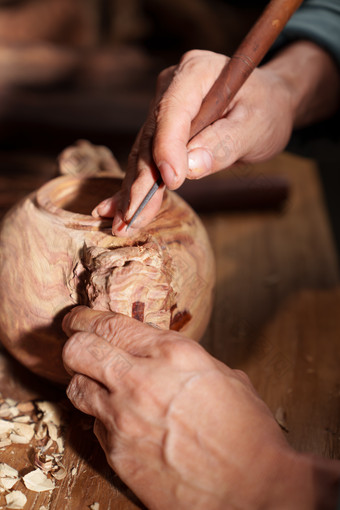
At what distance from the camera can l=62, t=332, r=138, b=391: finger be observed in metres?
0.75

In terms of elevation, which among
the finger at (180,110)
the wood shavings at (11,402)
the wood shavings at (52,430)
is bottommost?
the wood shavings at (11,402)

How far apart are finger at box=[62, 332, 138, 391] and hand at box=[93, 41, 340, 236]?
196 millimetres

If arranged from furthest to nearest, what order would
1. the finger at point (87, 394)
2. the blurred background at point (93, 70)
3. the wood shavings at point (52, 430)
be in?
the blurred background at point (93, 70) < the wood shavings at point (52, 430) < the finger at point (87, 394)

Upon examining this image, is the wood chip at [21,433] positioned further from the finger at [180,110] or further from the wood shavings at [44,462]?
the finger at [180,110]

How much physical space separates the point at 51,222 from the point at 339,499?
0.60 m

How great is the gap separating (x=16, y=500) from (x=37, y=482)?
45 millimetres

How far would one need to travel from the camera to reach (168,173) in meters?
0.83

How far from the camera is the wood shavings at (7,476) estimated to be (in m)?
0.87

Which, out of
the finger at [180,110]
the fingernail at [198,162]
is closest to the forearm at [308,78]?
the finger at [180,110]

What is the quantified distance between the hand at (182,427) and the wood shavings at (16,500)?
0.19 m

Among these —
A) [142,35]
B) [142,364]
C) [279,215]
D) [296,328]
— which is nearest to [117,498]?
[142,364]

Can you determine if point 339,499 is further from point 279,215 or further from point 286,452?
point 279,215

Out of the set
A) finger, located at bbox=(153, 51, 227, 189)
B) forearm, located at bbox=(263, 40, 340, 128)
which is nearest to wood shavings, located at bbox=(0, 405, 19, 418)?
finger, located at bbox=(153, 51, 227, 189)

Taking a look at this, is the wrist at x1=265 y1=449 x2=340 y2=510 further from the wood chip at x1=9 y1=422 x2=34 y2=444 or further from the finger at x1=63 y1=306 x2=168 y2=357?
the wood chip at x1=9 y1=422 x2=34 y2=444
